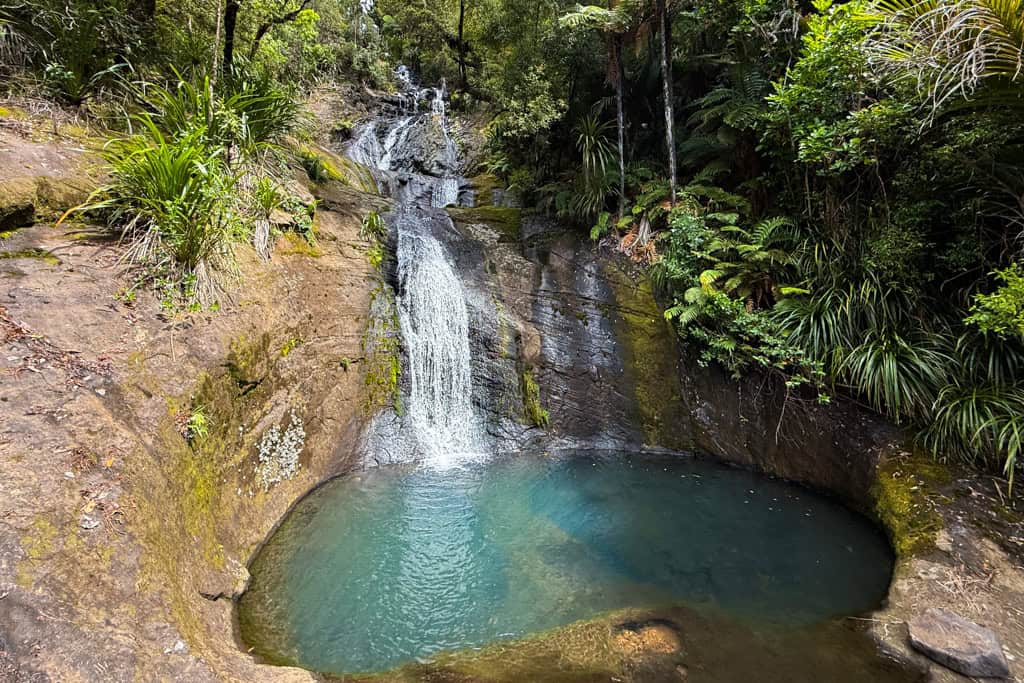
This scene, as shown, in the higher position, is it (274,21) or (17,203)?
(274,21)

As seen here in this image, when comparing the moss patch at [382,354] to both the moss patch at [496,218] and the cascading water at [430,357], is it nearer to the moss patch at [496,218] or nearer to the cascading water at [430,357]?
the cascading water at [430,357]

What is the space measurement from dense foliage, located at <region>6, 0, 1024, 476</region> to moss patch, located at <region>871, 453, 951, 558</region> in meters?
0.35

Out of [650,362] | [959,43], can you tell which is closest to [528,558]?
[650,362]

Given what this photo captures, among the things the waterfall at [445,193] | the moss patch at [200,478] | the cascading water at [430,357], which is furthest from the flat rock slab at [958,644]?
the waterfall at [445,193]

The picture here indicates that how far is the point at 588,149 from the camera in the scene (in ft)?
27.6

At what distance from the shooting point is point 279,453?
5.03 m

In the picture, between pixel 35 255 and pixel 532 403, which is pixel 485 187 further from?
pixel 35 255

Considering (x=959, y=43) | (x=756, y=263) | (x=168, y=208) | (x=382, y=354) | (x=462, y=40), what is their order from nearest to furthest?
(x=959, y=43) < (x=168, y=208) < (x=756, y=263) < (x=382, y=354) < (x=462, y=40)

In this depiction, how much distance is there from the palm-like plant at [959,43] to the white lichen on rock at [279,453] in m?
6.65

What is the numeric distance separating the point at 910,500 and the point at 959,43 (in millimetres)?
3912

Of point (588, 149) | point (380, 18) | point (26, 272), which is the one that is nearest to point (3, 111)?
point (26, 272)

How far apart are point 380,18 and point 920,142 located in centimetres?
2149

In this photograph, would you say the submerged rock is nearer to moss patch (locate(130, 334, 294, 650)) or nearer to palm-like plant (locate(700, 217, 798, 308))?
moss patch (locate(130, 334, 294, 650))

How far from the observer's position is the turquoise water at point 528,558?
143 inches
